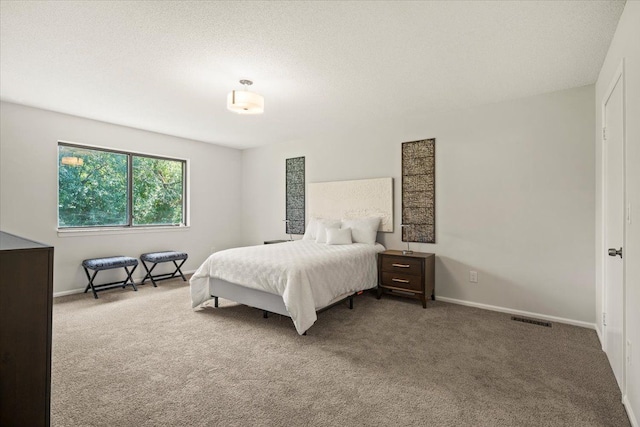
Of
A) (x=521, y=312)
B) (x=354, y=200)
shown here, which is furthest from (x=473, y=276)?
(x=354, y=200)

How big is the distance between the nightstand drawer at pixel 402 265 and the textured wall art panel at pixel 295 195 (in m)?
1.91

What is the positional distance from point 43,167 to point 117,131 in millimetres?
1072

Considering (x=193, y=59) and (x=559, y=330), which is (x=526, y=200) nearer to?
(x=559, y=330)

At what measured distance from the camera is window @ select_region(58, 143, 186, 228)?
4332mm

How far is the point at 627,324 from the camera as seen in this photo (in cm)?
185

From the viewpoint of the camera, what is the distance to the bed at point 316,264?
2918 mm

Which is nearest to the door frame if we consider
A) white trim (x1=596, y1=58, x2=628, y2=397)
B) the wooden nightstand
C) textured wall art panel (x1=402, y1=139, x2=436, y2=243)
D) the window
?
white trim (x1=596, y1=58, x2=628, y2=397)

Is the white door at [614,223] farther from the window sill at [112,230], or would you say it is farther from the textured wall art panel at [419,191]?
the window sill at [112,230]

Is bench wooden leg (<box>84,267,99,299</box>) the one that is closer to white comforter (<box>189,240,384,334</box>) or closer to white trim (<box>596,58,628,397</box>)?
white comforter (<box>189,240,384,334</box>)

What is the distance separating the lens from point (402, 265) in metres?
3.79

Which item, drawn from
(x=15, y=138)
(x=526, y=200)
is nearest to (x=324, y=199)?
(x=526, y=200)

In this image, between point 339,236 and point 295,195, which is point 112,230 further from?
point 339,236

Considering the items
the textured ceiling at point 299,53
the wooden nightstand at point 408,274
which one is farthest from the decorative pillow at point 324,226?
the textured ceiling at point 299,53

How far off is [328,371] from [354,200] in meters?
2.86
